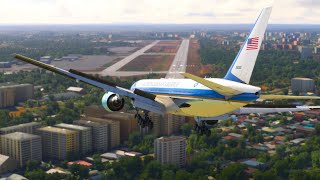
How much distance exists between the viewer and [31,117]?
152 m

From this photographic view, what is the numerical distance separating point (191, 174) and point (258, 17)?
211 ft

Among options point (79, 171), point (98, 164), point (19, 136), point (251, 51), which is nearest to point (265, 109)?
point (251, 51)

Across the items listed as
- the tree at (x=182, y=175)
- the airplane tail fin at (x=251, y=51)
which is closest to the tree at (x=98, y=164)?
the tree at (x=182, y=175)

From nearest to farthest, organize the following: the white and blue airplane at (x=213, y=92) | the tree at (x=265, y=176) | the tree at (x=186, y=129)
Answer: the white and blue airplane at (x=213, y=92)
the tree at (x=265, y=176)
the tree at (x=186, y=129)

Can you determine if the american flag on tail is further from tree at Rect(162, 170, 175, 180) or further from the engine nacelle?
tree at Rect(162, 170, 175, 180)

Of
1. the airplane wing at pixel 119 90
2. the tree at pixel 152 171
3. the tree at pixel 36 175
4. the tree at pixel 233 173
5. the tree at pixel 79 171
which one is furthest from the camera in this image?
the tree at pixel 79 171

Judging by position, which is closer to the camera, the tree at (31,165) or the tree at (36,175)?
the tree at (36,175)

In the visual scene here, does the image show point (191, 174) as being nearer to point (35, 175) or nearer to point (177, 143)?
point (177, 143)

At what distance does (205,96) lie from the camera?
1388 inches

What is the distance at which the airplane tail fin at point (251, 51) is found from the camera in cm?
3581

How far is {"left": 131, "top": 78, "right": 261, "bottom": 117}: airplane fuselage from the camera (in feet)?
110

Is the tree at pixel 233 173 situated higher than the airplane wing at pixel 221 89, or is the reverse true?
the airplane wing at pixel 221 89

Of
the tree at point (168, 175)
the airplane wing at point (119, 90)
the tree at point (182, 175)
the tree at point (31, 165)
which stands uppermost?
Answer: the airplane wing at point (119, 90)

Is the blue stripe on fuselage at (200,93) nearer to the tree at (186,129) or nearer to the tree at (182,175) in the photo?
the tree at (182,175)
